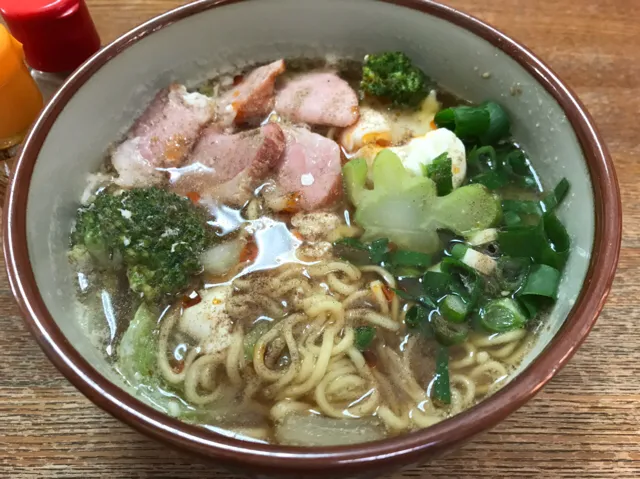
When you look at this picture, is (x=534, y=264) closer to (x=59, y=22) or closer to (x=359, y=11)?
(x=359, y=11)

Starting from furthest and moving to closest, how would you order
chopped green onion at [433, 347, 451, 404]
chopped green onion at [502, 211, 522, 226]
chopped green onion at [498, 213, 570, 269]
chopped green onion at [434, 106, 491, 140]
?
chopped green onion at [434, 106, 491, 140]
chopped green onion at [502, 211, 522, 226]
chopped green onion at [498, 213, 570, 269]
chopped green onion at [433, 347, 451, 404]

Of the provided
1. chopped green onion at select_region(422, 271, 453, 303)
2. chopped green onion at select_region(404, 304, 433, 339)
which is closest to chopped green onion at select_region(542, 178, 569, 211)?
chopped green onion at select_region(422, 271, 453, 303)

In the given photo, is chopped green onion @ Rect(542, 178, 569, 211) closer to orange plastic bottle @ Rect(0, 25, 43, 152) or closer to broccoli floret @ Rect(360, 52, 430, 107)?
broccoli floret @ Rect(360, 52, 430, 107)

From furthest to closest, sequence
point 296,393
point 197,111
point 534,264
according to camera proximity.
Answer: point 197,111, point 534,264, point 296,393

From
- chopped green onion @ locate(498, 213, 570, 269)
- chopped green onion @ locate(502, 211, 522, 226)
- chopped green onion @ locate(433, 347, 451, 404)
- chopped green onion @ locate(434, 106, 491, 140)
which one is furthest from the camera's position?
chopped green onion @ locate(434, 106, 491, 140)

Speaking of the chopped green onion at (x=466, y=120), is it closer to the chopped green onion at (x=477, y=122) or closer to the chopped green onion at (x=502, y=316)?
the chopped green onion at (x=477, y=122)

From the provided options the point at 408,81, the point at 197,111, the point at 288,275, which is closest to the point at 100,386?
the point at 288,275
